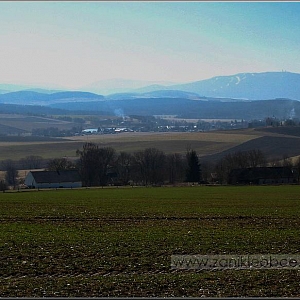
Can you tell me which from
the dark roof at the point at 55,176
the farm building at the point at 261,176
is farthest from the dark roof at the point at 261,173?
the dark roof at the point at 55,176

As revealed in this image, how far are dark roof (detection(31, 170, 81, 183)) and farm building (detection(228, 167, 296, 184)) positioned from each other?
915 inches

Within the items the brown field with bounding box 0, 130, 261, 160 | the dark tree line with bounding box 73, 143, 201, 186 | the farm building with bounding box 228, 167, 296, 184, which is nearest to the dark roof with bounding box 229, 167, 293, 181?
the farm building with bounding box 228, 167, 296, 184

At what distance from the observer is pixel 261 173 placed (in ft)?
262

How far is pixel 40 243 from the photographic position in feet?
54.2

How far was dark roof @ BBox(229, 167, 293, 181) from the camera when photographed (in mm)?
78312

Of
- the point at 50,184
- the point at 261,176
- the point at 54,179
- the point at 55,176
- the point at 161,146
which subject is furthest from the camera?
the point at 161,146

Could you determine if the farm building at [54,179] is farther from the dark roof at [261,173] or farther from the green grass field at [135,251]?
the green grass field at [135,251]

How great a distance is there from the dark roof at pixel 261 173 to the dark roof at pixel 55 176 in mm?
23364

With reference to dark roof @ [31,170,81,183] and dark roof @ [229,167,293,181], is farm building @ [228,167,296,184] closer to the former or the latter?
dark roof @ [229,167,293,181]

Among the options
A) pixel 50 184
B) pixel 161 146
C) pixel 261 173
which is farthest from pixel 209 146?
pixel 50 184

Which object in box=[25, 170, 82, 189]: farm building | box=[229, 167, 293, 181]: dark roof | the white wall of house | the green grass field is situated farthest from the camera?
box=[25, 170, 82, 189]: farm building

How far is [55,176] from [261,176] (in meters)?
30.4

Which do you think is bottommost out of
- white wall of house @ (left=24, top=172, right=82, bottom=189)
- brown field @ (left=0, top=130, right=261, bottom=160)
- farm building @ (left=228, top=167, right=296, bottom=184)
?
white wall of house @ (left=24, top=172, right=82, bottom=189)

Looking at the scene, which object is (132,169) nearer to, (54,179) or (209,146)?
(54,179)
